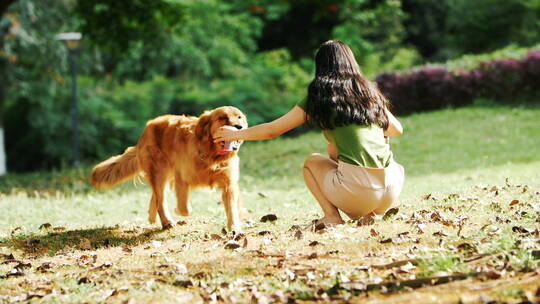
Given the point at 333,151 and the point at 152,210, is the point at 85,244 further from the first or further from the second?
the point at 333,151

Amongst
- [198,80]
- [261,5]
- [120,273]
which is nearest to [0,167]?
[198,80]

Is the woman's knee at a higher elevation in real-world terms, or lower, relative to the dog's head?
lower

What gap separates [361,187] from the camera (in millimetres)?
5191

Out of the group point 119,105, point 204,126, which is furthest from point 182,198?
point 119,105

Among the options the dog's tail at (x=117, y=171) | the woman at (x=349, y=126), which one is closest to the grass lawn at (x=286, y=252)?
the woman at (x=349, y=126)

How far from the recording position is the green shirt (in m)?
5.17

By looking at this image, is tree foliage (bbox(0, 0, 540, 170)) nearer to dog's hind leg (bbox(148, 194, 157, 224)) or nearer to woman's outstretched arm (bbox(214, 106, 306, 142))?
dog's hind leg (bbox(148, 194, 157, 224))

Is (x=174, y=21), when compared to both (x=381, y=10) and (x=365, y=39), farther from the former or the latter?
(x=365, y=39)

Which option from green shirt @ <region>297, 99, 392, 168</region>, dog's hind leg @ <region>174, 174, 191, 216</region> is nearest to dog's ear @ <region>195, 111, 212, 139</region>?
dog's hind leg @ <region>174, 174, 191, 216</region>

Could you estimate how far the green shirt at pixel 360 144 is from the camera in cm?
517

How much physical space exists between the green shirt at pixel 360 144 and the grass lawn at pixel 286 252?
54 centimetres

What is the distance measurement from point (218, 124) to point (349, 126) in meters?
1.28

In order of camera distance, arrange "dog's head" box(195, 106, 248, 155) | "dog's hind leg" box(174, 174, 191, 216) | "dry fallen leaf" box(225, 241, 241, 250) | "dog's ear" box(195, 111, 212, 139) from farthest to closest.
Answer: "dog's hind leg" box(174, 174, 191, 216) < "dog's ear" box(195, 111, 212, 139) < "dog's head" box(195, 106, 248, 155) < "dry fallen leaf" box(225, 241, 241, 250)

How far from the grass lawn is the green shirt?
537mm
